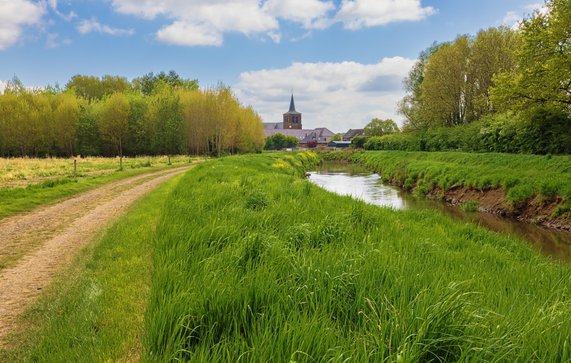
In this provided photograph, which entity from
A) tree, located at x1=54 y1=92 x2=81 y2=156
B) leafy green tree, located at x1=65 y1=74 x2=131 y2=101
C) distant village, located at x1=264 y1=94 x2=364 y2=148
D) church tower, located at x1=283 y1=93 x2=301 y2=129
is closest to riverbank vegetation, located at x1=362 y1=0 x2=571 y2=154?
tree, located at x1=54 y1=92 x2=81 y2=156

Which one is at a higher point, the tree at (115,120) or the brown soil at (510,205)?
the tree at (115,120)

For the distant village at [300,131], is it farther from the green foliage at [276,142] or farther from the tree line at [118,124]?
the tree line at [118,124]

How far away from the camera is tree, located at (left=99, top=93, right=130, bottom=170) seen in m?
56.6

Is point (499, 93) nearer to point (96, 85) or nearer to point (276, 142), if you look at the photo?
point (96, 85)

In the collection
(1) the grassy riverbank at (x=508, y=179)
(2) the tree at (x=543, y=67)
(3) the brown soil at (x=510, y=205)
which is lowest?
(3) the brown soil at (x=510, y=205)

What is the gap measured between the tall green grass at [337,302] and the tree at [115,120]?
56262 mm

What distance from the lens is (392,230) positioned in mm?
7086

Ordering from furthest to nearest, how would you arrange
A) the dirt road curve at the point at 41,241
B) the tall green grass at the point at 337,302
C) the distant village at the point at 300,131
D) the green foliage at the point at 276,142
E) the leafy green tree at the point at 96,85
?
the distant village at the point at 300,131
the green foliage at the point at 276,142
the leafy green tree at the point at 96,85
the dirt road curve at the point at 41,241
the tall green grass at the point at 337,302

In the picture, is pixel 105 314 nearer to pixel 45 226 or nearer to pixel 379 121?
pixel 45 226

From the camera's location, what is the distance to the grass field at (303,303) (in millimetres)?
2623

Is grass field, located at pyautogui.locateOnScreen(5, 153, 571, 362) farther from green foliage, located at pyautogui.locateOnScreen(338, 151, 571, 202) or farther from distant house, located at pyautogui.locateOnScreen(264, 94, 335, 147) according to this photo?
distant house, located at pyautogui.locateOnScreen(264, 94, 335, 147)

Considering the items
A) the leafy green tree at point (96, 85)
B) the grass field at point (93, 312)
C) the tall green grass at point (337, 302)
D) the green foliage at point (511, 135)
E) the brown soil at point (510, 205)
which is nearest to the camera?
the tall green grass at point (337, 302)

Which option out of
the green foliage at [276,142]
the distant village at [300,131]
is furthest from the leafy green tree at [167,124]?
the distant village at [300,131]

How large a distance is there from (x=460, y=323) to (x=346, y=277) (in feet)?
4.05
